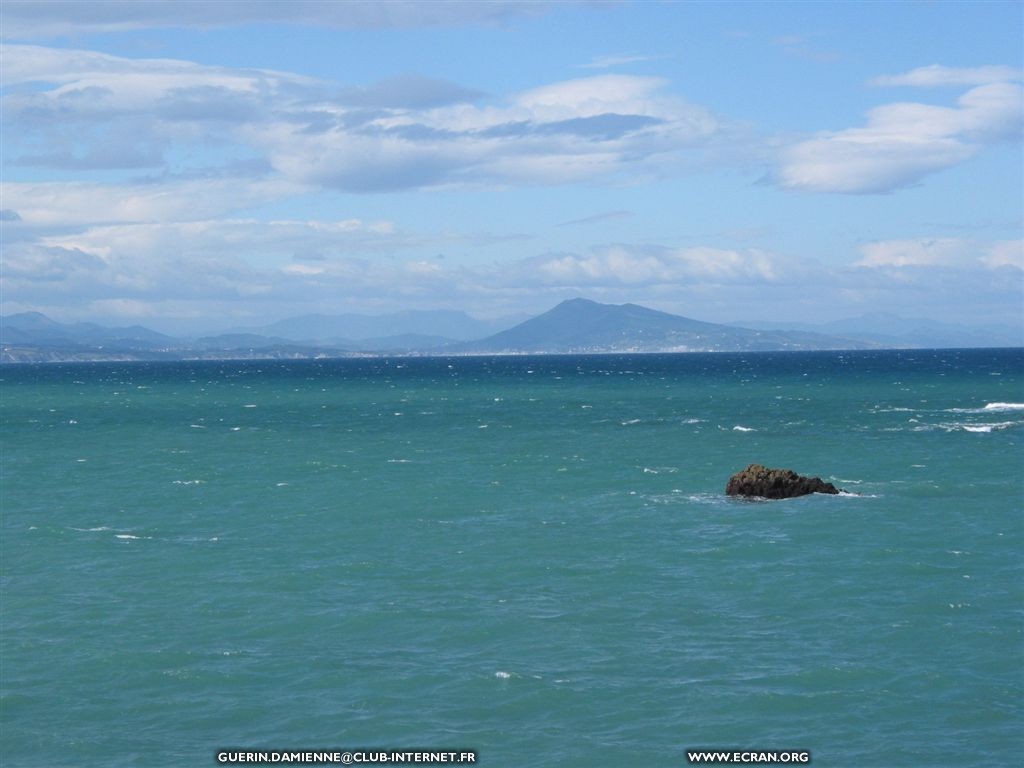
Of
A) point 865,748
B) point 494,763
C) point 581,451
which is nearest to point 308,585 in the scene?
point 494,763

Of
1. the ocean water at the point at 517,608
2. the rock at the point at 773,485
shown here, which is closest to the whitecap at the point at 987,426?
the ocean water at the point at 517,608

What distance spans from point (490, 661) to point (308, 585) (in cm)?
1038

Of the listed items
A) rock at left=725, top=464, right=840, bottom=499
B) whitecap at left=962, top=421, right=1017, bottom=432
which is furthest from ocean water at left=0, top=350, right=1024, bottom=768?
whitecap at left=962, top=421, right=1017, bottom=432

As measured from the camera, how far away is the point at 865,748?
22562 millimetres

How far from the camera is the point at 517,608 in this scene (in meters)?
32.8

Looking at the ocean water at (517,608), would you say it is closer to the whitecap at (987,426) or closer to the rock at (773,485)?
the rock at (773,485)

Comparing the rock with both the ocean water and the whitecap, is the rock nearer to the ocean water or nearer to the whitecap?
the ocean water

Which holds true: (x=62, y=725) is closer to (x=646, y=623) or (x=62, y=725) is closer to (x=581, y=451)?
(x=646, y=623)

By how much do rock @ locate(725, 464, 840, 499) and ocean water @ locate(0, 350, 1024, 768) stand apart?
3.73 ft

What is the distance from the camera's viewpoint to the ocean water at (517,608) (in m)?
23.8

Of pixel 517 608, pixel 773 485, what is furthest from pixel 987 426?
pixel 517 608

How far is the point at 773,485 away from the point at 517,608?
2321 cm

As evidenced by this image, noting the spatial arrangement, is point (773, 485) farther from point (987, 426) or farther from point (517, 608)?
point (987, 426)

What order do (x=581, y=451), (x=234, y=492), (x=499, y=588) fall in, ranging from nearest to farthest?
(x=499, y=588) → (x=234, y=492) → (x=581, y=451)
